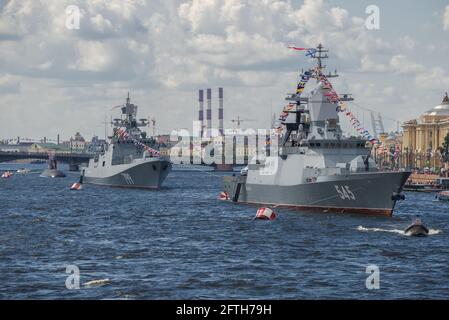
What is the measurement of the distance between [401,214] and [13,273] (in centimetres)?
4352

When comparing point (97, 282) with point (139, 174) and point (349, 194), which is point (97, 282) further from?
point (139, 174)

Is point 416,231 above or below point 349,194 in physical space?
below

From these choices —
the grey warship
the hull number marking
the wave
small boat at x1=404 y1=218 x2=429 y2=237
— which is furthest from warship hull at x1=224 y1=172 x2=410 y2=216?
the hull number marking

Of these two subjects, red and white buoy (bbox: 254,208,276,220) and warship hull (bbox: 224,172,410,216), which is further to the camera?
red and white buoy (bbox: 254,208,276,220)

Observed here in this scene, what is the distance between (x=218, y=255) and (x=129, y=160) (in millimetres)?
87733

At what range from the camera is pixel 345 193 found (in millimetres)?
70438

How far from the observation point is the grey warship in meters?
68.8

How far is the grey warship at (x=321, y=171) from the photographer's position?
68.8m

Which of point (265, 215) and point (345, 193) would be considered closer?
point (265, 215)

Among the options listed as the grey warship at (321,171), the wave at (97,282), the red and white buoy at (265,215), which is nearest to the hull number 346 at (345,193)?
the grey warship at (321,171)

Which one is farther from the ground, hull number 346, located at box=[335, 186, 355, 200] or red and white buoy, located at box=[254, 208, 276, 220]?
hull number 346, located at box=[335, 186, 355, 200]

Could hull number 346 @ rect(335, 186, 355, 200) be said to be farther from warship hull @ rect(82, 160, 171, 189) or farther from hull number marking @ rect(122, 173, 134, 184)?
hull number marking @ rect(122, 173, 134, 184)

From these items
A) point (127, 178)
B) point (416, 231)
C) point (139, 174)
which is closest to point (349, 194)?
point (416, 231)
